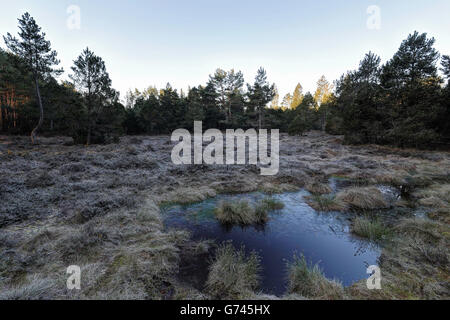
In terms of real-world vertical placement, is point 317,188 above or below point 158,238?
above

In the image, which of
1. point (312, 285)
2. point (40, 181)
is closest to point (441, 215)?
point (312, 285)

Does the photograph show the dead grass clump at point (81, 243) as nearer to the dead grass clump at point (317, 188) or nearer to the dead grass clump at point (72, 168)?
the dead grass clump at point (72, 168)

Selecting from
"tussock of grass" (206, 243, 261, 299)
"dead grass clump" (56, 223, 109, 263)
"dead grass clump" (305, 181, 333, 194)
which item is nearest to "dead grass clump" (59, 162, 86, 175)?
"dead grass clump" (56, 223, 109, 263)

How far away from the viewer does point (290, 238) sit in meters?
5.15

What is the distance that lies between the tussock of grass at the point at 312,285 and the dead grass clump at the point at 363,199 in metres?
5.12

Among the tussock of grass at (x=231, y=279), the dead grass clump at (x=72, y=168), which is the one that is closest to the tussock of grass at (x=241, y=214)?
the tussock of grass at (x=231, y=279)

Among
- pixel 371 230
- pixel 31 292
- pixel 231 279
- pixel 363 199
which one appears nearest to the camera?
pixel 31 292

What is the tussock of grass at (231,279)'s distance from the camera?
10.2 feet

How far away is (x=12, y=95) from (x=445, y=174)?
177 feet

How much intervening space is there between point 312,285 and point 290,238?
201 centimetres

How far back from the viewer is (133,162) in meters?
12.7

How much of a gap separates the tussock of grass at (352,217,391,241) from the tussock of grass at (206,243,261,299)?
369 cm

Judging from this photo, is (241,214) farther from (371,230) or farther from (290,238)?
(371,230)

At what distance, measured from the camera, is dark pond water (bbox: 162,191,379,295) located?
3.89m
